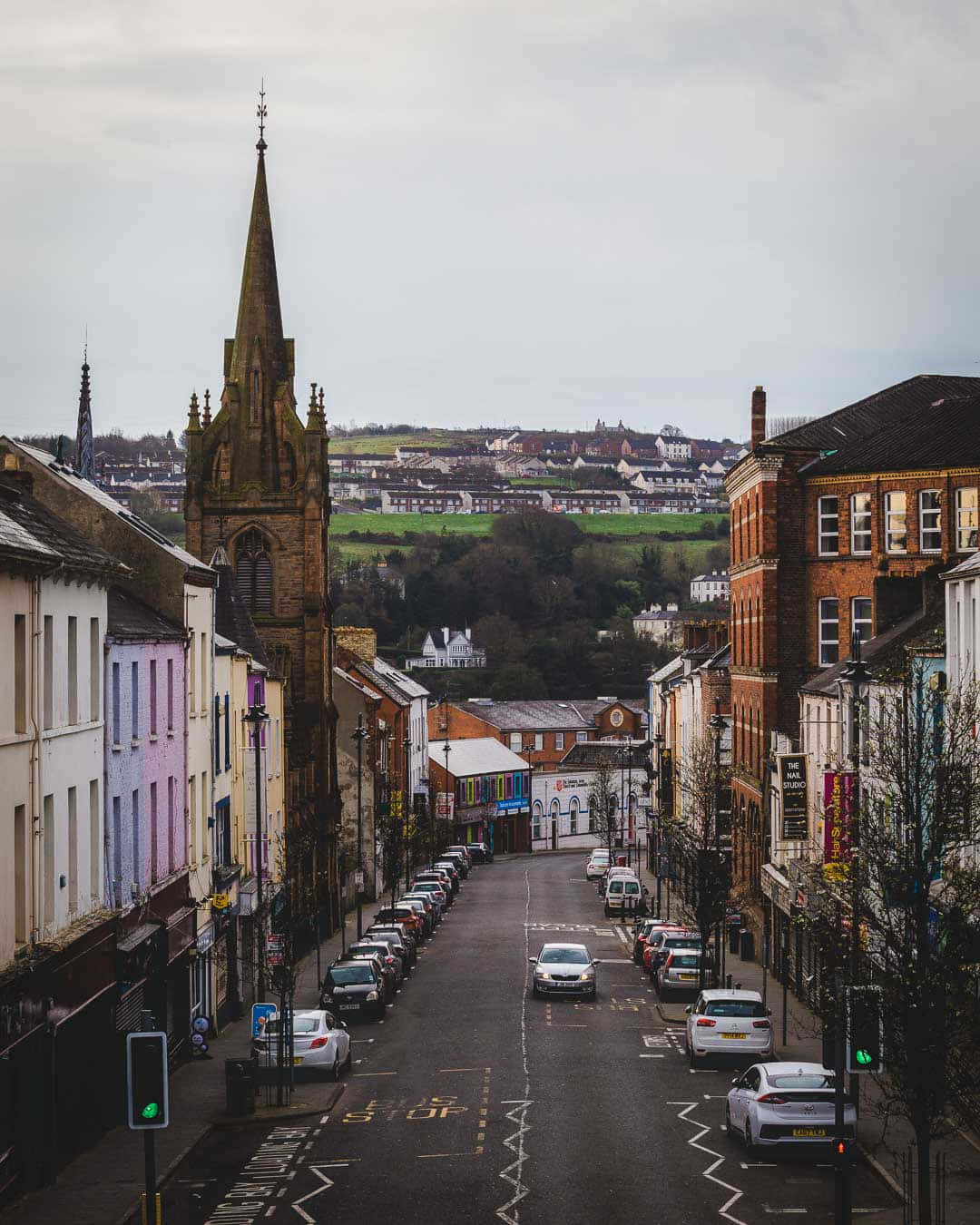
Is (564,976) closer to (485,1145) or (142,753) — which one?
(142,753)

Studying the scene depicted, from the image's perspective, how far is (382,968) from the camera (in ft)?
162

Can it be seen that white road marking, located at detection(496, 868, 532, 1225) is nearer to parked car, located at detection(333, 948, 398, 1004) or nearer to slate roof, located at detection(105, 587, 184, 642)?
parked car, located at detection(333, 948, 398, 1004)

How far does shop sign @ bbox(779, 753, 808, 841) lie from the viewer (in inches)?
1933

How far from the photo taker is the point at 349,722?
90875 mm

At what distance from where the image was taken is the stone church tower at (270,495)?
80.1m

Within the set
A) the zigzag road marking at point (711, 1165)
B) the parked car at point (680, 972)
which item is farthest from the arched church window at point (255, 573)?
the zigzag road marking at point (711, 1165)

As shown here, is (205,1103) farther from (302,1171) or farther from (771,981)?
(771,981)

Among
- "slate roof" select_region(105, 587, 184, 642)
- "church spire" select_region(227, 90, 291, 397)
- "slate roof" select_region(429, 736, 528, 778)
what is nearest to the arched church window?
"church spire" select_region(227, 90, 291, 397)

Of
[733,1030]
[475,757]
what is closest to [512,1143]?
[733,1030]

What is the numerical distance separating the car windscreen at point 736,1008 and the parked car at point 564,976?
11.9m

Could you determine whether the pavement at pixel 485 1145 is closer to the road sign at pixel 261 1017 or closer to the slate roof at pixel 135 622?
the road sign at pixel 261 1017

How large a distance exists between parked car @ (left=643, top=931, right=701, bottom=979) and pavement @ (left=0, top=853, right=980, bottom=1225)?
430 centimetres

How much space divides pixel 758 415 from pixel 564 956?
86.2 ft

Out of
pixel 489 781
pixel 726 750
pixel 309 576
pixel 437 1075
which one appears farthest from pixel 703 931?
pixel 489 781
